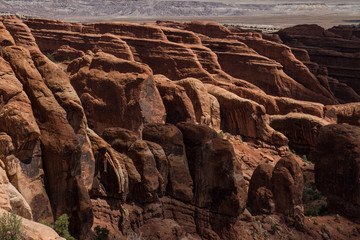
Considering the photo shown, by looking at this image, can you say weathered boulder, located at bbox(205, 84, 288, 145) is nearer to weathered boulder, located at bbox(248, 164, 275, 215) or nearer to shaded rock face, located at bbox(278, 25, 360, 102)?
weathered boulder, located at bbox(248, 164, 275, 215)

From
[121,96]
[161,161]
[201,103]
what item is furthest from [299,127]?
[161,161]

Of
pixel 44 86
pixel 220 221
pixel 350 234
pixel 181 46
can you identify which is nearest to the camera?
pixel 44 86

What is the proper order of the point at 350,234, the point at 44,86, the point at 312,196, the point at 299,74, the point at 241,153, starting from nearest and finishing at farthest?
the point at 44,86, the point at 350,234, the point at 312,196, the point at 241,153, the point at 299,74

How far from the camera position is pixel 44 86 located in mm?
17578

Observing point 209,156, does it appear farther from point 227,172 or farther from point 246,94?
point 246,94

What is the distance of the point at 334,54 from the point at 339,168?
3760 cm

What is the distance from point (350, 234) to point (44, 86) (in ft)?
62.1

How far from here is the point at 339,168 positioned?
→ 2900 centimetres

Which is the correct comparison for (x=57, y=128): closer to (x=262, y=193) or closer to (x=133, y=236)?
(x=133, y=236)

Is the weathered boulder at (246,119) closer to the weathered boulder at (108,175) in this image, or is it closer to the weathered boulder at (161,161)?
the weathered boulder at (161,161)

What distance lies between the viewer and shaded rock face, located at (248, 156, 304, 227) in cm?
2461

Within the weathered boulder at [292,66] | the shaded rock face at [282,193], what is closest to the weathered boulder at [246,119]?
the shaded rock face at [282,193]

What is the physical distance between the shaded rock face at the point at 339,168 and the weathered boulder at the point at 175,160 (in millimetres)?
11551

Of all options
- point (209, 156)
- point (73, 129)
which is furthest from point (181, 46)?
point (73, 129)
